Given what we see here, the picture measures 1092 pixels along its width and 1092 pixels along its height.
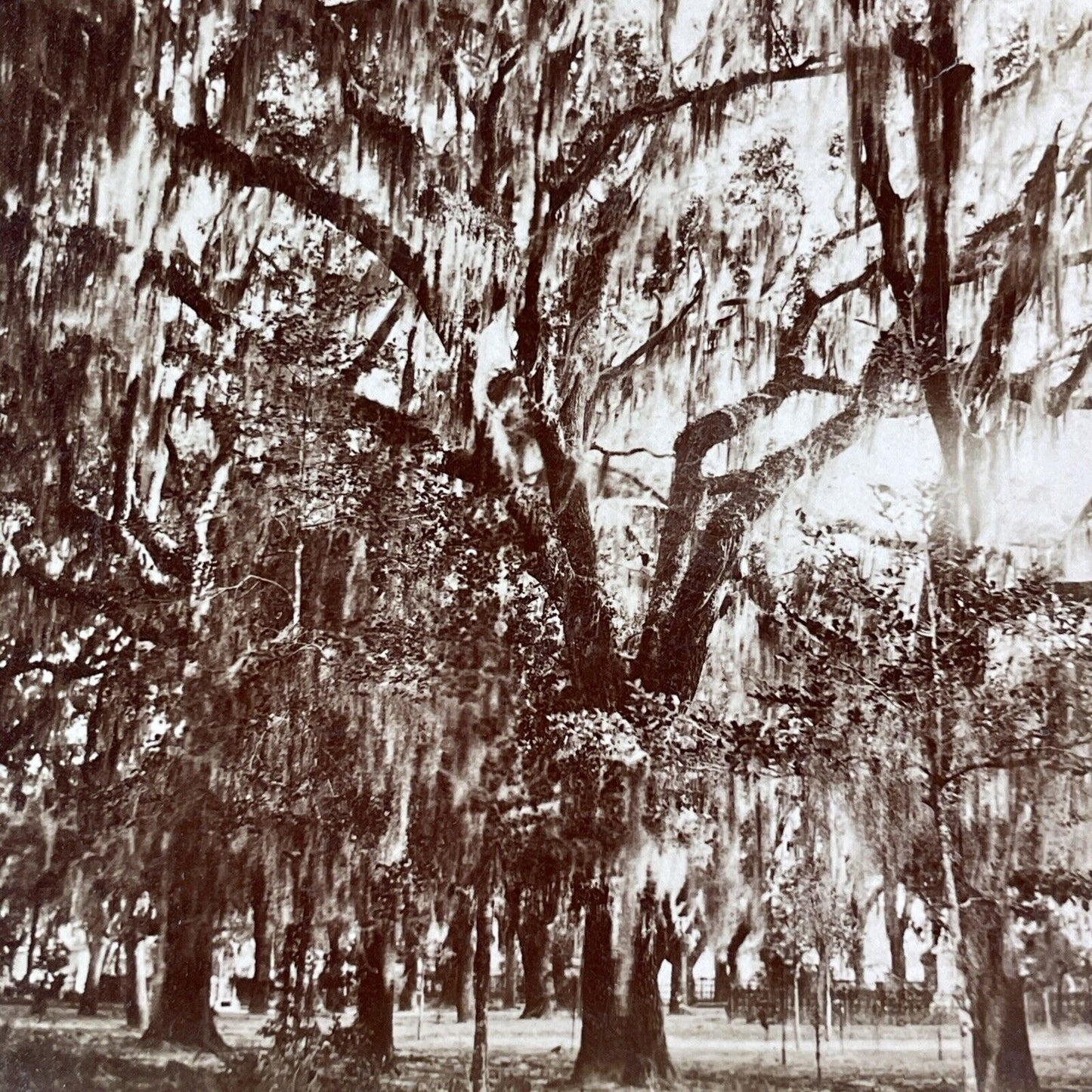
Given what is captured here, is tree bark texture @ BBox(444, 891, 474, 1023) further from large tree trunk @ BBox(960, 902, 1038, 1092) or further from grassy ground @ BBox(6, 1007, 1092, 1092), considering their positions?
large tree trunk @ BBox(960, 902, 1038, 1092)

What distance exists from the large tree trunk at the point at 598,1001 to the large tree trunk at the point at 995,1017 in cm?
67

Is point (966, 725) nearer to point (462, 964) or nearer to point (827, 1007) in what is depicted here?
point (827, 1007)

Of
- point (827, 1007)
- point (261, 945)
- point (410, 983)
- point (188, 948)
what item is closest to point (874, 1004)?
point (827, 1007)

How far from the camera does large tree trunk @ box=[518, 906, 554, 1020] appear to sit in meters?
2.17

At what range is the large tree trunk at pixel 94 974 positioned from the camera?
233 cm

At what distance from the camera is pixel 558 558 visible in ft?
7.72

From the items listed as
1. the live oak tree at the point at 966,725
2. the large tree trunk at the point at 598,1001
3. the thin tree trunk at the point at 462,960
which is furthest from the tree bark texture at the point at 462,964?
the live oak tree at the point at 966,725

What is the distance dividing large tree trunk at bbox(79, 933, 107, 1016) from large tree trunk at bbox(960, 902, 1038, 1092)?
1.78 meters

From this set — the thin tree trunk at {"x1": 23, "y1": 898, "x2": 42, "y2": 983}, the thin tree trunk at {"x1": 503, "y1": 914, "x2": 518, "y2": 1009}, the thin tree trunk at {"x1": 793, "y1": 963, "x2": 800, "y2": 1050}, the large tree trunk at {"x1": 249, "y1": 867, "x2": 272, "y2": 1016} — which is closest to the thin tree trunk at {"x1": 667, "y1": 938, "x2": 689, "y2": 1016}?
the thin tree trunk at {"x1": 793, "y1": 963, "x2": 800, "y2": 1050}

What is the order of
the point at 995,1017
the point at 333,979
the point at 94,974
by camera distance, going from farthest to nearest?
the point at 94,974 < the point at 333,979 < the point at 995,1017

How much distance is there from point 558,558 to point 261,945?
104cm

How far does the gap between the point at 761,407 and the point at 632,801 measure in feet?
2.89

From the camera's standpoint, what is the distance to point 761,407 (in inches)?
91.4

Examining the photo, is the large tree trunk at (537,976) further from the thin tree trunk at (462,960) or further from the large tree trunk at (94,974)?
the large tree trunk at (94,974)
